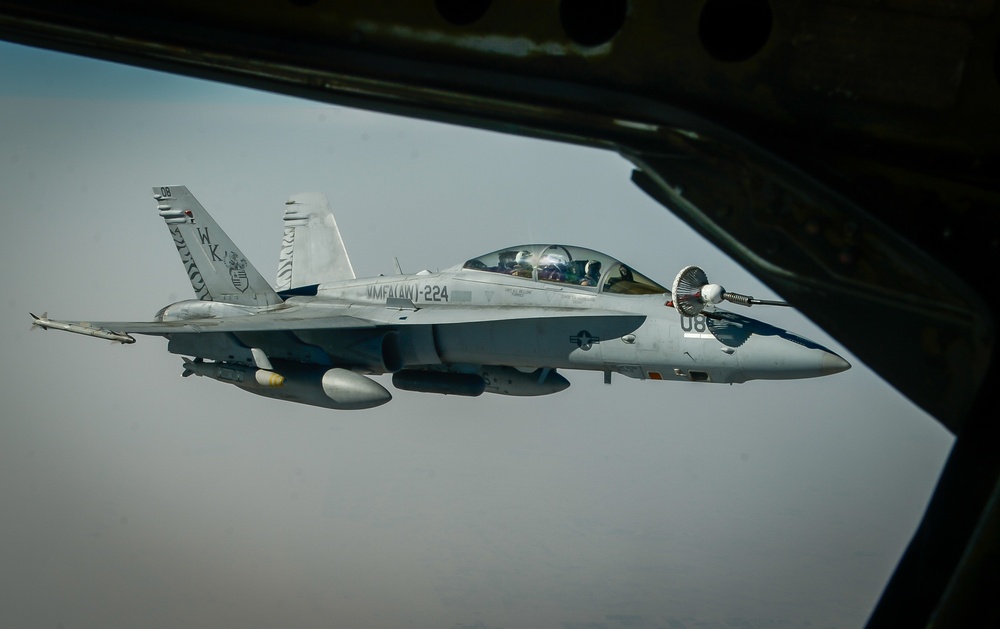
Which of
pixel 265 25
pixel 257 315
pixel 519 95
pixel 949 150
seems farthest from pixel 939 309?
pixel 257 315

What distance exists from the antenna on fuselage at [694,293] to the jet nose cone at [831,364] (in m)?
0.80

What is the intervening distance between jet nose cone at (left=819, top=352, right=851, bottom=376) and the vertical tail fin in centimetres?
751

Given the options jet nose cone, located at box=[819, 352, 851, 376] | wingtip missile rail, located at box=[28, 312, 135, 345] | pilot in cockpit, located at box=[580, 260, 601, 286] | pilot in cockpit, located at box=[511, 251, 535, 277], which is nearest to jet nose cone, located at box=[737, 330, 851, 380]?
jet nose cone, located at box=[819, 352, 851, 376]

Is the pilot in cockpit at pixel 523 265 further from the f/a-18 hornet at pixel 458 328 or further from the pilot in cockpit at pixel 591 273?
the pilot in cockpit at pixel 591 273

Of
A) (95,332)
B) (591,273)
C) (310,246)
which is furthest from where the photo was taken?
(310,246)

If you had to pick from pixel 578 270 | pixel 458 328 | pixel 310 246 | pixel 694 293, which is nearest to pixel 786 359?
pixel 694 293

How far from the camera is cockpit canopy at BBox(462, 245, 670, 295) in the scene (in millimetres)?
9914

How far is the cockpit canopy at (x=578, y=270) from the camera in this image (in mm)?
9914

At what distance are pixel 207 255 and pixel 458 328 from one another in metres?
5.35

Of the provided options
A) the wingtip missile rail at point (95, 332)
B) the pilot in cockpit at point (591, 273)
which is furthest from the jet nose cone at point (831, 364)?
the wingtip missile rail at point (95, 332)

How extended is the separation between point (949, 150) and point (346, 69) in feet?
4.17

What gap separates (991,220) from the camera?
2.02m

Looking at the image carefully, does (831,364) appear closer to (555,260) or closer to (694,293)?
(694,293)

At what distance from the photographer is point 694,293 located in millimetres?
8961
